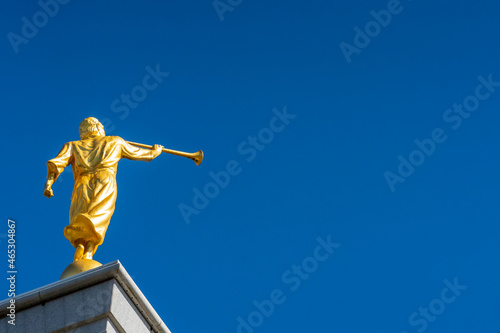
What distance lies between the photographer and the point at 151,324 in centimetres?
1264

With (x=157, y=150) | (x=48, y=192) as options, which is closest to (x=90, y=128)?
(x=157, y=150)

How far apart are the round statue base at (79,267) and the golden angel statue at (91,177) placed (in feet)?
0.16

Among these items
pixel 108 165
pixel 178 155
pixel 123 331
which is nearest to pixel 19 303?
pixel 123 331

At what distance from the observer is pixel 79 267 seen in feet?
43.3

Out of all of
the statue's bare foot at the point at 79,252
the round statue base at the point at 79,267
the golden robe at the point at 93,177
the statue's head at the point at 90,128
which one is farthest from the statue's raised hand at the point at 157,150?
the round statue base at the point at 79,267

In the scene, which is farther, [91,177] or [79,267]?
[91,177]

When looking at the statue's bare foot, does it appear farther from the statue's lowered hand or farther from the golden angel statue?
the statue's lowered hand

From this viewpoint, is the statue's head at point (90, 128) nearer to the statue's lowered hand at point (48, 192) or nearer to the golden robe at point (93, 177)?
the golden robe at point (93, 177)

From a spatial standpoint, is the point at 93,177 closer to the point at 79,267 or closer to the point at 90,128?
the point at 90,128

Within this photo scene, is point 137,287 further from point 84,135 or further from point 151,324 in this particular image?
point 84,135

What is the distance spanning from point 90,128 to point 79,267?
10.5ft

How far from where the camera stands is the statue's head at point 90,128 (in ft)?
50.9

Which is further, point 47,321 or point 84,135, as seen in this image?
point 84,135

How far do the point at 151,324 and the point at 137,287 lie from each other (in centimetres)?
65
